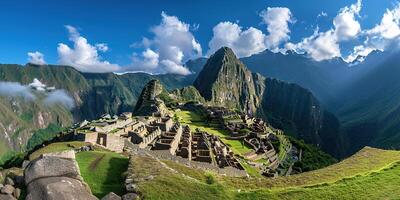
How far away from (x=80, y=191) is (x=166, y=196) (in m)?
4.21

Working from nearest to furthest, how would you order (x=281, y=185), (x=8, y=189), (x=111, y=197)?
(x=111, y=197), (x=8, y=189), (x=281, y=185)

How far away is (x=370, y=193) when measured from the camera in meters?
→ 22.0

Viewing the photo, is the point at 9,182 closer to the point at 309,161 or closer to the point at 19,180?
the point at 19,180

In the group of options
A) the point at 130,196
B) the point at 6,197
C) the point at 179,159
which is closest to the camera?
the point at 6,197

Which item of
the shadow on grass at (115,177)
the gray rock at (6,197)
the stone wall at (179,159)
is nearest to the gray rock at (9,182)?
the gray rock at (6,197)

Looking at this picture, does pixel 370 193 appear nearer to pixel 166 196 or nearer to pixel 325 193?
pixel 325 193

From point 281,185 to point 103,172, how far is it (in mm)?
10816

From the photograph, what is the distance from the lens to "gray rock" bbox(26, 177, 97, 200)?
17109mm

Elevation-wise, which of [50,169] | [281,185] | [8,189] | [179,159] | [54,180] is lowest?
[179,159]

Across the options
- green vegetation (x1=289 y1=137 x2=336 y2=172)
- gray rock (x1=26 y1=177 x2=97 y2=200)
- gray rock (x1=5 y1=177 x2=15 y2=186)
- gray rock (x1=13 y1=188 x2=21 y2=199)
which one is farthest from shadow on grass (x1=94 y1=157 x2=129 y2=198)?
green vegetation (x1=289 y1=137 x2=336 y2=172)

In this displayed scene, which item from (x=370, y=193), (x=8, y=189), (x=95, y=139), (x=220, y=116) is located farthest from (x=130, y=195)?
(x=220, y=116)

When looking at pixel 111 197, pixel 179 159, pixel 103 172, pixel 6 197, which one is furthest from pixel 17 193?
pixel 179 159

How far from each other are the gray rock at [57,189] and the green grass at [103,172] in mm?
1255

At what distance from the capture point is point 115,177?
2209 cm
